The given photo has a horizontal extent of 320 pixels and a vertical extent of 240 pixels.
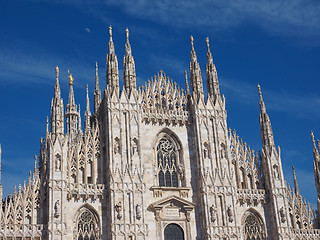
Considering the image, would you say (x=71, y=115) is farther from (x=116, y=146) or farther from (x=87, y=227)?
(x=87, y=227)

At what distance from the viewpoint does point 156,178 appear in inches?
1604

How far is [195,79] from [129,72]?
5655 millimetres

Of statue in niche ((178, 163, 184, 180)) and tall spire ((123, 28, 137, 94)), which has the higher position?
tall spire ((123, 28, 137, 94))

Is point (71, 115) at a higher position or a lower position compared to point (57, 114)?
higher

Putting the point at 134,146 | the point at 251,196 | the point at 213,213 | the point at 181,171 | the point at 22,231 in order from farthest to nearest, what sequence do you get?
1. the point at 251,196
2. the point at 181,171
3. the point at 134,146
4. the point at 213,213
5. the point at 22,231

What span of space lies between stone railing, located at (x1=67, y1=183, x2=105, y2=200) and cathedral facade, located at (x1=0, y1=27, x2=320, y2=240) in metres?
0.07

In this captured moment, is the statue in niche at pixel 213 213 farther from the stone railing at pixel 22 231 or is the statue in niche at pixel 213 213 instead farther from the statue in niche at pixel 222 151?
the stone railing at pixel 22 231

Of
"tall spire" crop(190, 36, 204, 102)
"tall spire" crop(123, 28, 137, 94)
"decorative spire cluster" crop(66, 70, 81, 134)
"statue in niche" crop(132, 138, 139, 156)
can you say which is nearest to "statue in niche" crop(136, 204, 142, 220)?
"statue in niche" crop(132, 138, 139, 156)

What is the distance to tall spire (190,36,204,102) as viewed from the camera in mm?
44237

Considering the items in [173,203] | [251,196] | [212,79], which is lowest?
[173,203]

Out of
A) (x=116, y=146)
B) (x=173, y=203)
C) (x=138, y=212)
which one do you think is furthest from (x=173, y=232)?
(x=116, y=146)

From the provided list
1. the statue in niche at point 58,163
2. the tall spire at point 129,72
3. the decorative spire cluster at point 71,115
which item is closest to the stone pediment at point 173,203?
the statue in niche at point 58,163

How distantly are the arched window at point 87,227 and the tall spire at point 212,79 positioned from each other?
14.3 meters

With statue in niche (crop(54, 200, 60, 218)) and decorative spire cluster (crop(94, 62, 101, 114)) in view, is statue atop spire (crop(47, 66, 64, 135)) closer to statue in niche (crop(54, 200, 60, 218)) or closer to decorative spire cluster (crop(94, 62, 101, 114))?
statue in niche (crop(54, 200, 60, 218))
